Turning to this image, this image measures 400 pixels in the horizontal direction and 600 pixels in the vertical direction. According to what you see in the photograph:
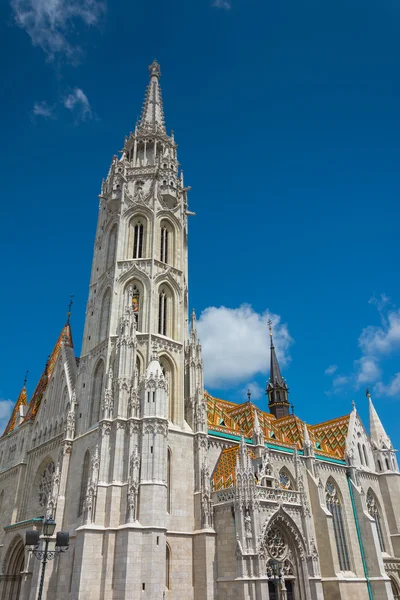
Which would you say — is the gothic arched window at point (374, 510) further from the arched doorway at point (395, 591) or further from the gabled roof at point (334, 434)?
the gabled roof at point (334, 434)

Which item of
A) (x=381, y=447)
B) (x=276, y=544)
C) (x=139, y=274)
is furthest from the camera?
(x=381, y=447)

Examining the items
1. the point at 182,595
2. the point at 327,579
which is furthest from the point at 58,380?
the point at 327,579

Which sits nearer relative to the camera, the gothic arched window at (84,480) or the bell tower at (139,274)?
the gothic arched window at (84,480)

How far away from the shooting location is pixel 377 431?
47438 millimetres

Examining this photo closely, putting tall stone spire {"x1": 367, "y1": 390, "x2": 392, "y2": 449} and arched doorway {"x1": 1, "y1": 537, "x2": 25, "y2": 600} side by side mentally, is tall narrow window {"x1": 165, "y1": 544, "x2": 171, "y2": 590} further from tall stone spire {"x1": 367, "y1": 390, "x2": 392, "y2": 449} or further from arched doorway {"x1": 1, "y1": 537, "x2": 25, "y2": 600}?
tall stone spire {"x1": 367, "y1": 390, "x2": 392, "y2": 449}

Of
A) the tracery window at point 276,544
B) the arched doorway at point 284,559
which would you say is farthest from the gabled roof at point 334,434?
the tracery window at point 276,544

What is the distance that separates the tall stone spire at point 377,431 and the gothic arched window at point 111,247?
1166 inches

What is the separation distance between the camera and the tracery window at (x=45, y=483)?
32344 millimetres

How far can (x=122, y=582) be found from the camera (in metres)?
24.0

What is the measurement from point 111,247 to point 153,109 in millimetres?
17187

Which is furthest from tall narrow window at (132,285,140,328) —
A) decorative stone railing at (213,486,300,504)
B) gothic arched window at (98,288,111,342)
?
decorative stone railing at (213,486,300,504)

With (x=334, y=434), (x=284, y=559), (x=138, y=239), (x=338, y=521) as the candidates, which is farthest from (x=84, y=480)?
(x=334, y=434)

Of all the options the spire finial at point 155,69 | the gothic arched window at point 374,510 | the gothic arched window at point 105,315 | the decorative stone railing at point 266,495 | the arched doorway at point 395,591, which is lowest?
the arched doorway at point 395,591

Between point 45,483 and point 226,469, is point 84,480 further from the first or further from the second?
point 226,469
